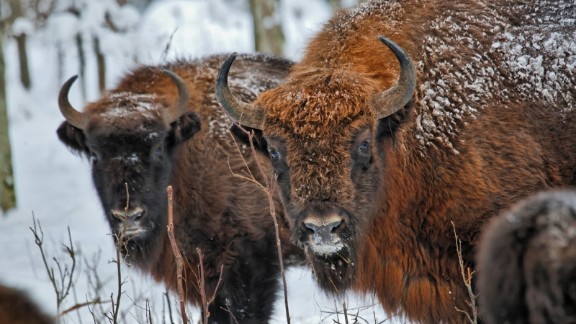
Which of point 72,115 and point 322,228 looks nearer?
point 322,228

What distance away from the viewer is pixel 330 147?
457 centimetres

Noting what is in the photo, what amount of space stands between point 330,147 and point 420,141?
0.74 metres

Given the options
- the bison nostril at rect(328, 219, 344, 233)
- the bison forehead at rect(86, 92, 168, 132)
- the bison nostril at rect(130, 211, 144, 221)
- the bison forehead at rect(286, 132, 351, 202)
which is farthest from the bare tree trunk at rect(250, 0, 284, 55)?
the bison nostril at rect(328, 219, 344, 233)

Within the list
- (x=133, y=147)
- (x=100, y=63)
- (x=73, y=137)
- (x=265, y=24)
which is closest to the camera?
(x=133, y=147)

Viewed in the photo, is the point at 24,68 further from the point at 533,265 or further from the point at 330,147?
the point at 533,265

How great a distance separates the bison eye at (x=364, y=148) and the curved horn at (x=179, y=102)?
95.7 inches

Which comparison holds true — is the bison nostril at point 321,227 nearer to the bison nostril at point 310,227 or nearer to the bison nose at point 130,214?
the bison nostril at point 310,227

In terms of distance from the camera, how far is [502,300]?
243 centimetres

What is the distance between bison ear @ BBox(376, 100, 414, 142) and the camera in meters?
4.86

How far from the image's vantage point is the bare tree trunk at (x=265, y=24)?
43.6 ft

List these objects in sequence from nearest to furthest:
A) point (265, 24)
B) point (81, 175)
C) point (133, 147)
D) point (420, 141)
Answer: point (420, 141), point (133, 147), point (265, 24), point (81, 175)

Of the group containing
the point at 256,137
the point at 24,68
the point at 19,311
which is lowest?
the point at 24,68

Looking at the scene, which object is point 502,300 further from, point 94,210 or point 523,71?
point 94,210

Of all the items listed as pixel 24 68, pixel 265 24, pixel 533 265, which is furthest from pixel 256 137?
pixel 24 68
